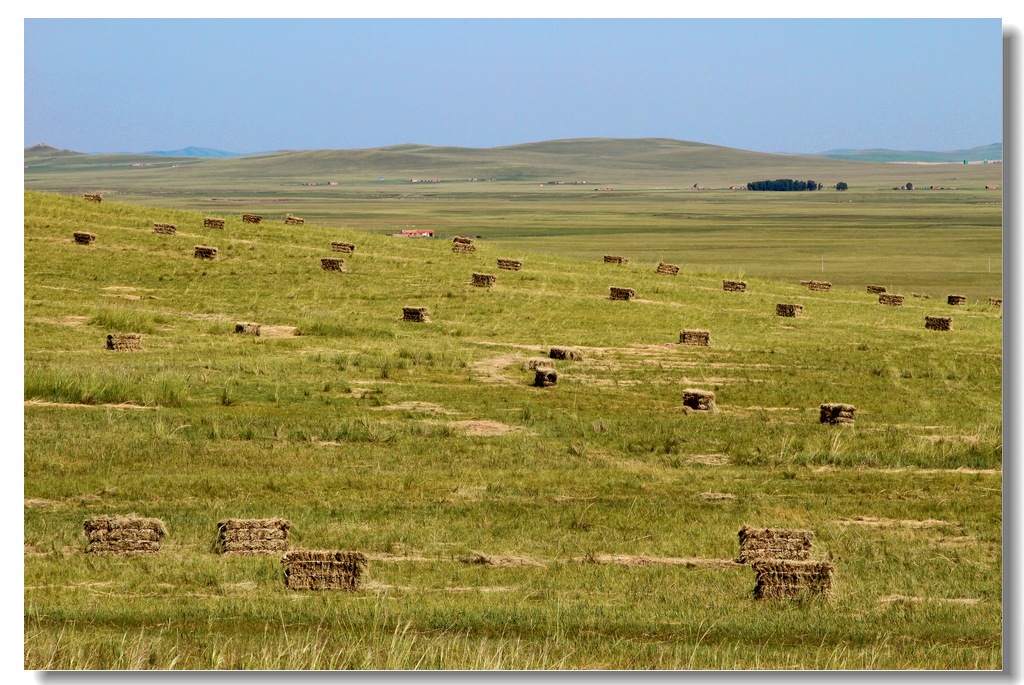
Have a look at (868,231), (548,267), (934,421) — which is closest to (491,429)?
(934,421)

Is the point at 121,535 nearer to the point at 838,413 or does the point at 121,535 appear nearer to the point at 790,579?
the point at 790,579

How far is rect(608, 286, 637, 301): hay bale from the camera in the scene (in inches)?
2014

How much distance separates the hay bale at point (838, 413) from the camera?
2994cm

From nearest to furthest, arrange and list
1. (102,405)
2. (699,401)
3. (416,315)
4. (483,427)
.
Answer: (483,427), (102,405), (699,401), (416,315)

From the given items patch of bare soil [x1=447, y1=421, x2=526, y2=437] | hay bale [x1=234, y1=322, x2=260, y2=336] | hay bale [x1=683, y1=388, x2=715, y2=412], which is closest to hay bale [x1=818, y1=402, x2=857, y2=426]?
hay bale [x1=683, y1=388, x2=715, y2=412]

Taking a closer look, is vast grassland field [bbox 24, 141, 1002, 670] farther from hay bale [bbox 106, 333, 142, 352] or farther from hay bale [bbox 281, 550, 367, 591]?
hay bale [bbox 106, 333, 142, 352]

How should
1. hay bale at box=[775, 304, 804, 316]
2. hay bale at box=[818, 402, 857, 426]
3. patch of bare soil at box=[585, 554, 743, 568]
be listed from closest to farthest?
1. patch of bare soil at box=[585, 554, 743, 568]
2. hay bale at box=[818, 402, 857, 426]
3. hay bale at box=[775, 304, 804, 316]

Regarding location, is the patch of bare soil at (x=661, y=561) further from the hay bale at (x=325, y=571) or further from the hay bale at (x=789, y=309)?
the hay bale at (x=789, y=309)

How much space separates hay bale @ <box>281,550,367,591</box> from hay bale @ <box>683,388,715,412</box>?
1582cm

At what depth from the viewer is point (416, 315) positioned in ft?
147

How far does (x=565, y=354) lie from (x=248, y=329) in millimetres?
9577

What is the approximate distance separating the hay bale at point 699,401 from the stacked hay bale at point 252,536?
14.5m

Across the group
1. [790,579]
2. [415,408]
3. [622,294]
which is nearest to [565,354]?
[415,408]

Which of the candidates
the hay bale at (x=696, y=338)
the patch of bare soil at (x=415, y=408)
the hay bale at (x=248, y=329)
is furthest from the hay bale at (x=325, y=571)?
the hay bale at (x=696, y=338)
